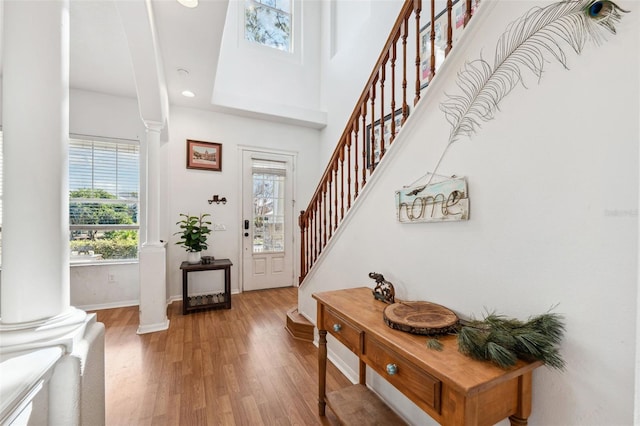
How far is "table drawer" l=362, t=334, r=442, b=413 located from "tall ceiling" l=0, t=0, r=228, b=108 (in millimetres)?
2397

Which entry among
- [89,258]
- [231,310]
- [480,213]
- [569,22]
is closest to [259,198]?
[231,310]

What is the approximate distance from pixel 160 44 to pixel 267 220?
8.71 ft

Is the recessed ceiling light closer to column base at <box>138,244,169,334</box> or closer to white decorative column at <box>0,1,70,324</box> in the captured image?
white decorative column at <box>0,1,70,324</box>

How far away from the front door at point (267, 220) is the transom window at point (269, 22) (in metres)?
1.84

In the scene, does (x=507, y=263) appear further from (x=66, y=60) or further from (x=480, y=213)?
(x=66, y=60)

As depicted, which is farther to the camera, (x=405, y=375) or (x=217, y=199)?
(x=217, y=199)

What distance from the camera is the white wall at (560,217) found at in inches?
31.0

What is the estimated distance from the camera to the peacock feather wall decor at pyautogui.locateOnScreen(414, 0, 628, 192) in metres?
0.86

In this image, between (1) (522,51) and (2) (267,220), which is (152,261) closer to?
(2) (267,220)

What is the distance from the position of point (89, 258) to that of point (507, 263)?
14.6ft

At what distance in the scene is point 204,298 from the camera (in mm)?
3709

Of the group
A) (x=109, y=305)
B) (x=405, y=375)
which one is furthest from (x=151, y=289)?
(x=405, y=375)

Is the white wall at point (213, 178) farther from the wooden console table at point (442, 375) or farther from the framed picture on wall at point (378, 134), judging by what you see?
the wooden console table at point (442, 375)

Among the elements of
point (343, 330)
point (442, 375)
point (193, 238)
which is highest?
point (193, 238)
